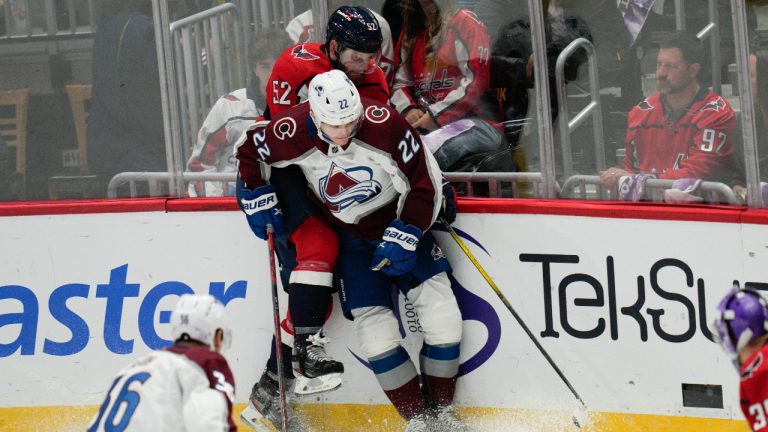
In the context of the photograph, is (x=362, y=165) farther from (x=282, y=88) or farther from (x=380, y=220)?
(x=282, y=88)

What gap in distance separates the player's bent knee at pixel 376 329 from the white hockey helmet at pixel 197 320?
1.34 m

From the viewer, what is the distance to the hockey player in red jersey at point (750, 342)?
11.0ft

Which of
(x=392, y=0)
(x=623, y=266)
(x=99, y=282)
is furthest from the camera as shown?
(x=99, y=282)

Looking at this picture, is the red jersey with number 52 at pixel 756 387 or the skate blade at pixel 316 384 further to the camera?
the skate blade at pixel 316 384

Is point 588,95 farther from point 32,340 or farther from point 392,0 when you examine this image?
point 32,340

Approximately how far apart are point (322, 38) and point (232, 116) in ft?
1.59

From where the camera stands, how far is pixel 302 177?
5.12 m

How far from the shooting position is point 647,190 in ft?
15.9

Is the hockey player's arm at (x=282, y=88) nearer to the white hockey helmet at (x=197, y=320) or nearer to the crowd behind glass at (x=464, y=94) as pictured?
the crowd behind glass at (x=464, y=94)

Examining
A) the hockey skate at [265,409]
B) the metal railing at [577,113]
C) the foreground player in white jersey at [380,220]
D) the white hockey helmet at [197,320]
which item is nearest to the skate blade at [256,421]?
the hockey skate at [265,409]

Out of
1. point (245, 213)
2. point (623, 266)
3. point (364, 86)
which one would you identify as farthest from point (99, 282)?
point (623, 266)

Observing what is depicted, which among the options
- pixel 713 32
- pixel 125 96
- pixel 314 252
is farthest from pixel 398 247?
pixel 125 96

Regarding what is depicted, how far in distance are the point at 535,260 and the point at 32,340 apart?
2141 millimetres

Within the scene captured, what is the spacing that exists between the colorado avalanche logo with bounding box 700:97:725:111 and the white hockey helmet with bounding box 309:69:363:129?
3.97ft
